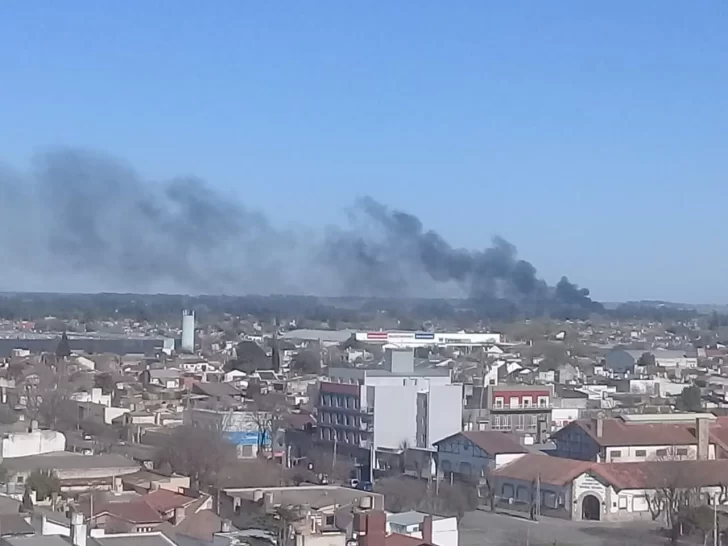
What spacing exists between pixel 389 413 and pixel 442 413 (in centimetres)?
86

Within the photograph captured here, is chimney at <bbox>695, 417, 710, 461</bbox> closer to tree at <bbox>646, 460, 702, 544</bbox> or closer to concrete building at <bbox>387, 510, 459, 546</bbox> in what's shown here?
tree at <bbox>646, 460, 702, 544</bbox>

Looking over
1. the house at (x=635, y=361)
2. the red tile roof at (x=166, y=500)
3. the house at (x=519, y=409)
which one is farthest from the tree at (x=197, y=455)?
the house at (x=635, y=361)

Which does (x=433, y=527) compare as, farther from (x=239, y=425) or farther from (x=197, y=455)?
(x=239, y=425)

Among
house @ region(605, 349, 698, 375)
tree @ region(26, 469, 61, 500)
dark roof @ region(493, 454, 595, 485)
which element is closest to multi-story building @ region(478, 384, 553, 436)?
dark roof @ region(493, 454, 595, 485)

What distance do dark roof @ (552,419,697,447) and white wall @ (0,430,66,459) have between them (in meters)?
7.39

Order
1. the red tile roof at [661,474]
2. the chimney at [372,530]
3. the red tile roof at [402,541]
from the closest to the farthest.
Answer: the chimney at [372,530] → the red tile roof at [402,541] → the red tile roof at [661,474]

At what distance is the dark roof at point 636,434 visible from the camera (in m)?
18.8

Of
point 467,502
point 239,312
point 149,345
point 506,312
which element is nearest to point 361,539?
point 467,502

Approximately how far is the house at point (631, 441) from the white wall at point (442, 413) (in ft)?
6.98

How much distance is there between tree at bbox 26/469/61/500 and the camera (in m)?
13.9

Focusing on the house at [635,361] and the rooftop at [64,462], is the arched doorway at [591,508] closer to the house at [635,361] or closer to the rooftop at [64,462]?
the rooftop at [64,462]

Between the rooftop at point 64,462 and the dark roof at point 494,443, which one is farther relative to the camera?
the dark roof at point 494,443

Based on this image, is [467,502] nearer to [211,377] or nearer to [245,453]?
[245,453]

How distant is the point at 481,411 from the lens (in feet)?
78.4
